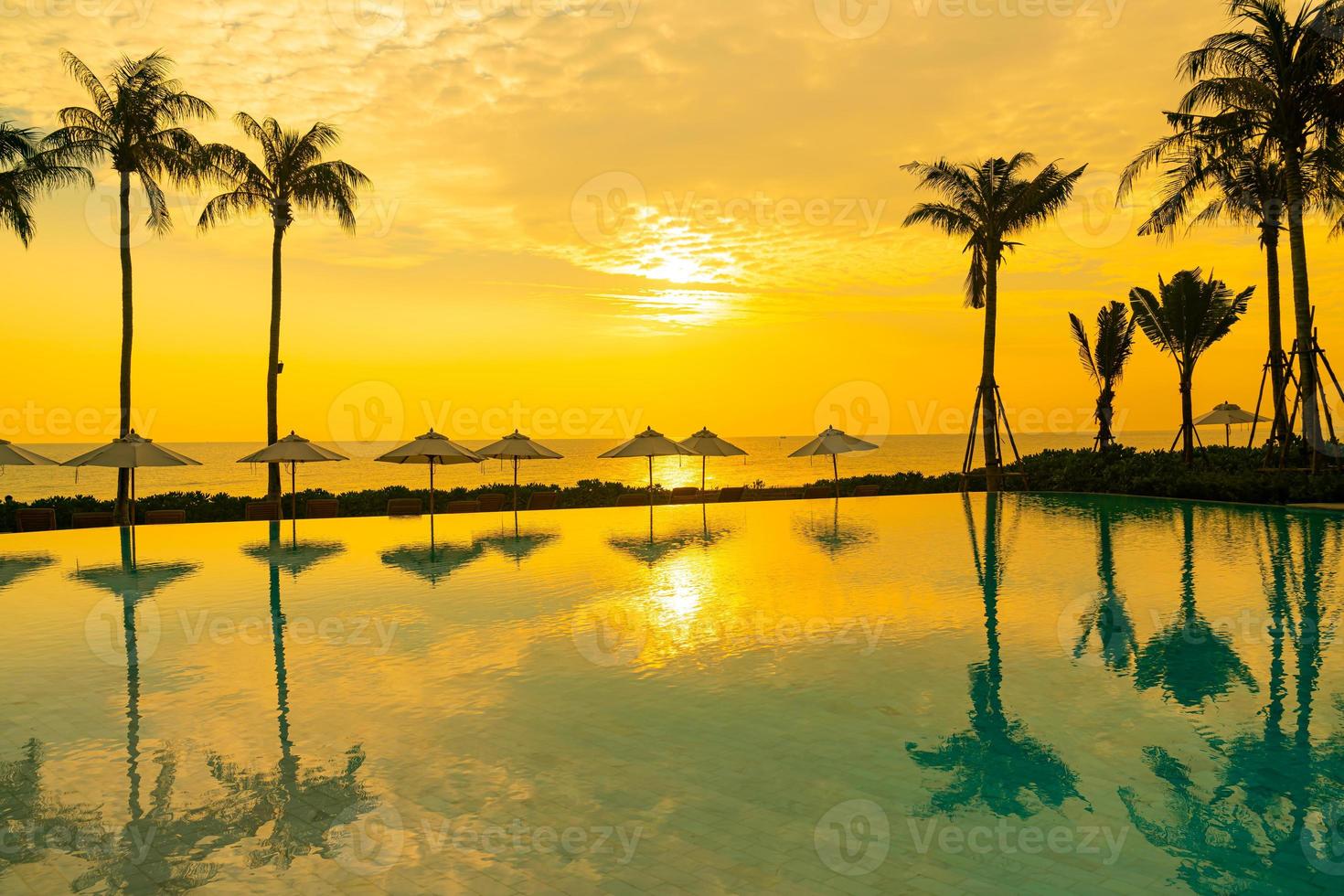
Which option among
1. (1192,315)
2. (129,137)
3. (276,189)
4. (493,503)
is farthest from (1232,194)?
(129,137)

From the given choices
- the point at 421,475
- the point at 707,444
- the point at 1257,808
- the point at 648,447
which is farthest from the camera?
the point at 421,475

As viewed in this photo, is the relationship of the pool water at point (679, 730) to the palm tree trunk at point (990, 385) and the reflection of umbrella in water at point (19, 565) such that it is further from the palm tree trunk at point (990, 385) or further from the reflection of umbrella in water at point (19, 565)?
the palm tree trunk at point (990, 385)

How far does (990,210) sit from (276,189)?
959 inches

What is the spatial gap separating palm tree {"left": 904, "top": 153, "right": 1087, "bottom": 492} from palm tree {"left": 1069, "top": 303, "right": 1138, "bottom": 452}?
9.74m

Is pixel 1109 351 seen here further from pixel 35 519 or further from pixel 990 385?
pixel 35 519

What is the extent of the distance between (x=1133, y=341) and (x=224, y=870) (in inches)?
1576

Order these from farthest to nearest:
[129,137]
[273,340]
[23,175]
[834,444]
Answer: [273,340] < [834,444] < [129,137] < [23,175]

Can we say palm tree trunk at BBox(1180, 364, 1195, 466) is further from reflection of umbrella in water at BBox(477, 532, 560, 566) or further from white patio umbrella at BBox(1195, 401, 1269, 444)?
reflection of umbrella in water at BBox(477, 532, 560, 566)

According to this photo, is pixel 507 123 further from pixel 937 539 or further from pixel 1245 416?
pixel 1245 416

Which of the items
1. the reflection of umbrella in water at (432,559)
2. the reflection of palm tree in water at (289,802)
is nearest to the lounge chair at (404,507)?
the reflection of umbrella in water at (432,559)

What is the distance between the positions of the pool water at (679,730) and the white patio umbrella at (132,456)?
17.2 ft

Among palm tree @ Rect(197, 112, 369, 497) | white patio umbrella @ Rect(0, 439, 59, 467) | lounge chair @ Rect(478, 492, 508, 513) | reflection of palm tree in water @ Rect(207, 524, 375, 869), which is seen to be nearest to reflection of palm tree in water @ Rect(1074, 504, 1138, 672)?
reflection of palm tree in water @ Rect(207, 524, 375, 869)

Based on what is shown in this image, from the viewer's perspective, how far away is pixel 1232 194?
26250 millimetres

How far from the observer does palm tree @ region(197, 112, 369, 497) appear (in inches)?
1120
